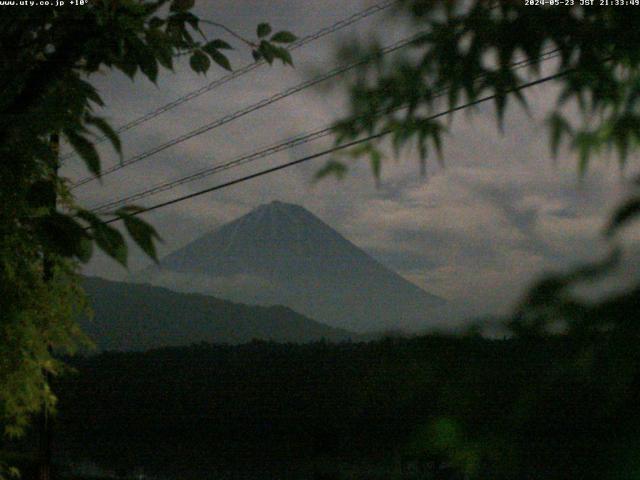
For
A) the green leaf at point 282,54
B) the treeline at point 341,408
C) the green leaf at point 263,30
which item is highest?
the green leaf at point 263,30

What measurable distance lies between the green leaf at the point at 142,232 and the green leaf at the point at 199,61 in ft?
4.77

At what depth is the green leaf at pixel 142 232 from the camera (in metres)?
1.52

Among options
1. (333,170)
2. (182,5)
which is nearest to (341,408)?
(333,170)

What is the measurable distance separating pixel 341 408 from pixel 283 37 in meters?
1.57

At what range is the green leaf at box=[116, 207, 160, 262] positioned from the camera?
1.52 m

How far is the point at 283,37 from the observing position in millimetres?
2797

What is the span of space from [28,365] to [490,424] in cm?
553

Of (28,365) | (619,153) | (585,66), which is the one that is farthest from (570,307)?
(28,365)

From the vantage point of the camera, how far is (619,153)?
1852 mm

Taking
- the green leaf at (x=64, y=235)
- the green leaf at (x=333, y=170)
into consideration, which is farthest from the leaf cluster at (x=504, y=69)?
the green leaf at (x=64, y=235)

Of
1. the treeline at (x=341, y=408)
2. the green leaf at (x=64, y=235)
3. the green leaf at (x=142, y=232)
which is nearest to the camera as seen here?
the treeline at (x=341, y=408)

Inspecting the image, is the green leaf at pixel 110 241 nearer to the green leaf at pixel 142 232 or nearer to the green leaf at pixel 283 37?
the green leaf at pixel 142 232

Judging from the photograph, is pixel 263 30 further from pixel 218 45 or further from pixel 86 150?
pixel 86 150

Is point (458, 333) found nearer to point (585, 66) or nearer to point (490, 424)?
point (490, 424)
